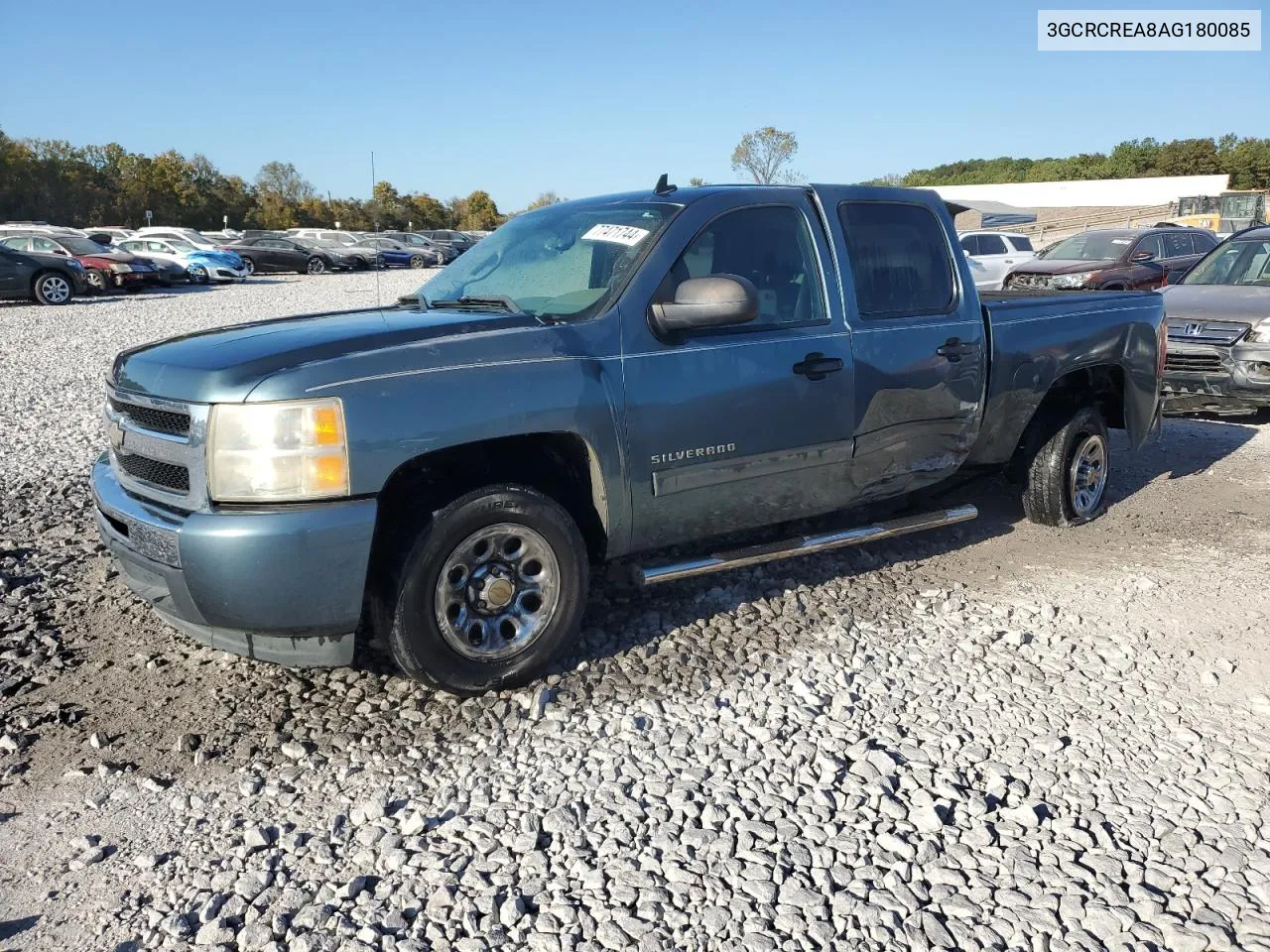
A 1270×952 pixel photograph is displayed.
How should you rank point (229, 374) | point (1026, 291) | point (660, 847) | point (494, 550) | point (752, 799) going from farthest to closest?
point (1026, 291), point (494, 550), point (229, 374), point (752, 799), point (660, 847)

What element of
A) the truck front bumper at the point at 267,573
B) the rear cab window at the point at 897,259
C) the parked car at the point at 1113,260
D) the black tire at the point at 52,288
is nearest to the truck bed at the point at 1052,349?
the rear cab window at the point at 897,259

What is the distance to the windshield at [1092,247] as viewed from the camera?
1786 cm

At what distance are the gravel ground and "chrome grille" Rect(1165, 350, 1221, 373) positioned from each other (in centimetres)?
457

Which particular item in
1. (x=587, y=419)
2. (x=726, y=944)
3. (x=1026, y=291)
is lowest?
(x=726, y=944)

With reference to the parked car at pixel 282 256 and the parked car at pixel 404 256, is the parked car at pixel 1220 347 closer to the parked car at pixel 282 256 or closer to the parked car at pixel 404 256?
the parked car at pixel 282 256

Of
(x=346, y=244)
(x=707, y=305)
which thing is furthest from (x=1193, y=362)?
(x=346, y=244)

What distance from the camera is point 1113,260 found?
57.4ft

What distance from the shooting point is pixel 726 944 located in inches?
103

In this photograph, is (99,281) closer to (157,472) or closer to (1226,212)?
(157,472)

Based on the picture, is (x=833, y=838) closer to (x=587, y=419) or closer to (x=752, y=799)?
(x=752, y=799)

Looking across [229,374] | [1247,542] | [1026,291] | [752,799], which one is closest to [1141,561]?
[1247,542]

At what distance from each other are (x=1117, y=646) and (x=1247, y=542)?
7.18ft

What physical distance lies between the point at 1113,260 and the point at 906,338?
1444 centimetres

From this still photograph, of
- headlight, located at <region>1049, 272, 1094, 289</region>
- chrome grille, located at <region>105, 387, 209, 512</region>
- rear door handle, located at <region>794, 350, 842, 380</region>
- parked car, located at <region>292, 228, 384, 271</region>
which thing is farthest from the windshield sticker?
parked car, located at <region>292, 228, 384, 271</region>
